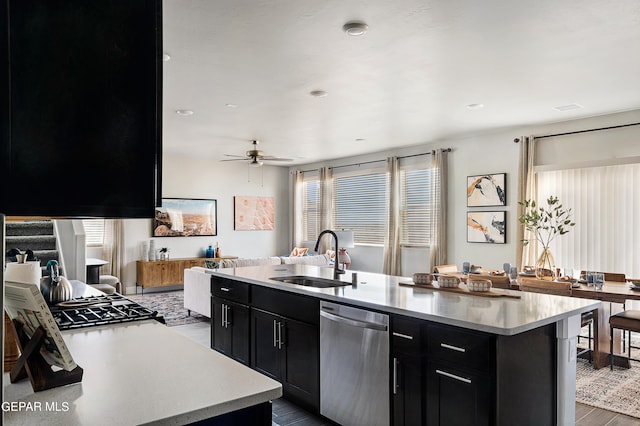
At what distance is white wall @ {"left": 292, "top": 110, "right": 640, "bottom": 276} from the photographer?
18.1ft

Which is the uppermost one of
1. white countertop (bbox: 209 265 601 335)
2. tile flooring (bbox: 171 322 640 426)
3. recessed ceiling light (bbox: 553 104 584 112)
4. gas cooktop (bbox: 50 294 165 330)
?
recessed ceiling light (bbox: 553 104 584 112)

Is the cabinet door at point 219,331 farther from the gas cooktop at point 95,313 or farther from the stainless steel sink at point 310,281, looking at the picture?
the gas cooktop at point 95,313

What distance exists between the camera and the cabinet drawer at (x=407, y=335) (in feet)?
7.63

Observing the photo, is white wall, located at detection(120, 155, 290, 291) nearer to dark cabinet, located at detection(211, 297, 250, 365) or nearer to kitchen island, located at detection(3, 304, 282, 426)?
dark cabinet, located at detection(211, 297, 250, 365)

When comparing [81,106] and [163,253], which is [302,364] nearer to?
[81,106]

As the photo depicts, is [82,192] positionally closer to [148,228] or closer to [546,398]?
[546,398]

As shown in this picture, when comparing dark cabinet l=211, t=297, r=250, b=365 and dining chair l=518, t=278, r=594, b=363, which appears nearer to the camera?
dark cabinet l=211, t=297, r=250, b=365

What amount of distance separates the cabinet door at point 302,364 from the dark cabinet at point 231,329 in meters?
0.60

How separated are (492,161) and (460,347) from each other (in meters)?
5.23

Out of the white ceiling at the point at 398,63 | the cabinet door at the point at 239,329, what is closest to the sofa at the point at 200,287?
the cabinet door at the point at 239,329

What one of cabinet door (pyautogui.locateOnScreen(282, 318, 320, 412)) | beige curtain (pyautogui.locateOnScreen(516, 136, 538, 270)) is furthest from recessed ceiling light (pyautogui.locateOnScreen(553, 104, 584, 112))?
cabinet door (pyautogui.locateOnScreen(282, 318, 320, 412))

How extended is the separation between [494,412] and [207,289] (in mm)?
4488

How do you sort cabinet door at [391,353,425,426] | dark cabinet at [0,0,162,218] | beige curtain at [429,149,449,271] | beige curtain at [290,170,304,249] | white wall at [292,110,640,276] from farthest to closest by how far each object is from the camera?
1. beige curtain at [290,170,304,249]
2. beige curtain at [429,149,449,271]
3. white wall at [292,110,640,276]
4. cabinet door at [391,353,425,426]
5. dark cabinet at [0,0,162,218]

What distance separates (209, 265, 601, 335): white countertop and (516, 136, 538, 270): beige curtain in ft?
11.8
